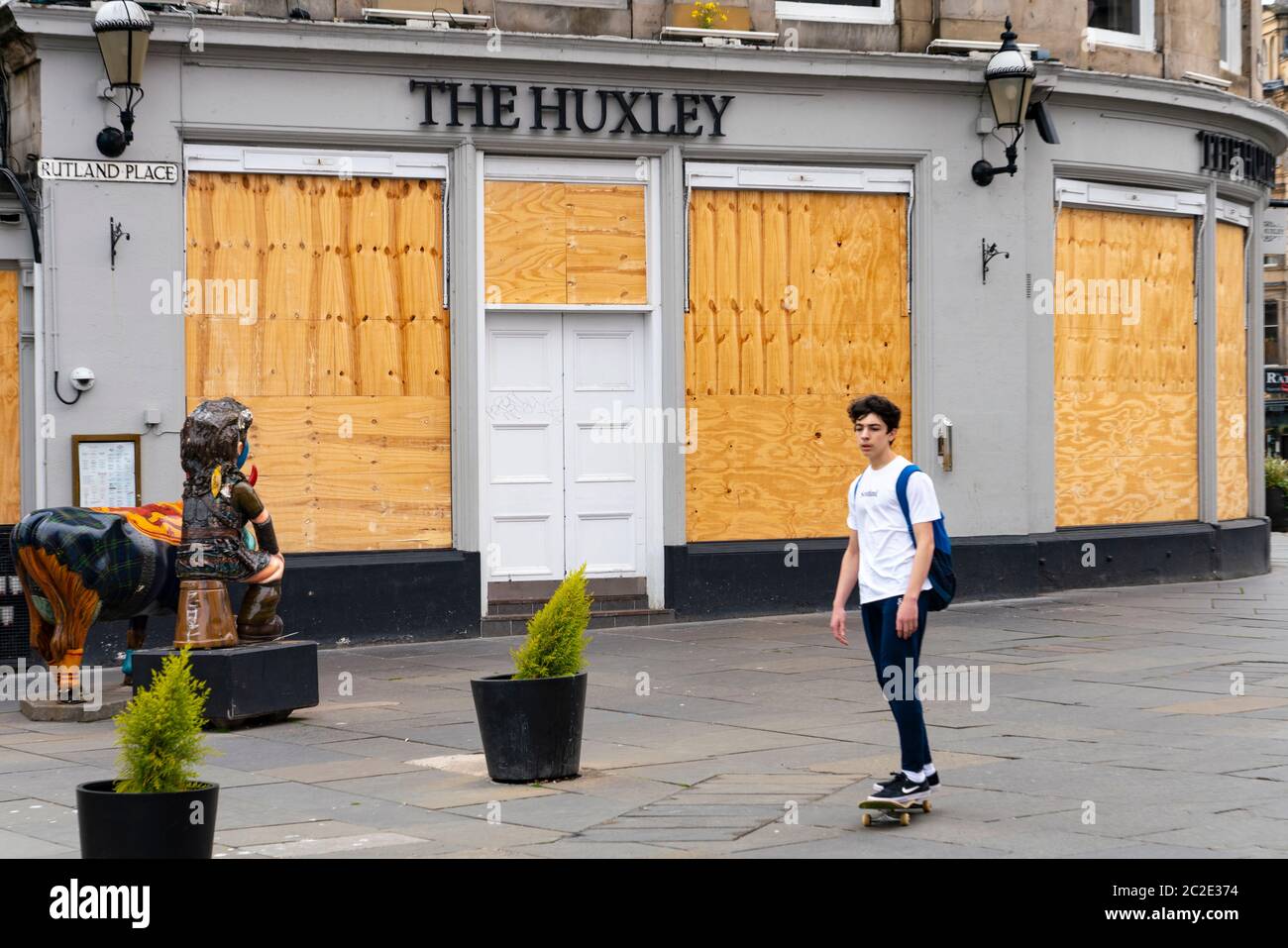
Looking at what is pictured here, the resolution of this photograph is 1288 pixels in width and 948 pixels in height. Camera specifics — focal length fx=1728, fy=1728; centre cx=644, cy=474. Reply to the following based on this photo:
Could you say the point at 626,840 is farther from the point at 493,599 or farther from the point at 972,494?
the point at 972,494

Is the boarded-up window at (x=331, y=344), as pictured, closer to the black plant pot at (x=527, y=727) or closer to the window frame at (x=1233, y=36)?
the black plant pot at (x=527, y=727)

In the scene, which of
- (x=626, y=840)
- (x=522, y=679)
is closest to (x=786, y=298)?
(x=522, y=679)

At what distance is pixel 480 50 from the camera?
14.8 meters

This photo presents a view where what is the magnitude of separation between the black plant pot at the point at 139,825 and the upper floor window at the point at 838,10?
11.8 metres

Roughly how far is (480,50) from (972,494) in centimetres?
625

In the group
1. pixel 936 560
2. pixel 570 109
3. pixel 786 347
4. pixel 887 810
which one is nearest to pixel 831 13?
pixel 570 109

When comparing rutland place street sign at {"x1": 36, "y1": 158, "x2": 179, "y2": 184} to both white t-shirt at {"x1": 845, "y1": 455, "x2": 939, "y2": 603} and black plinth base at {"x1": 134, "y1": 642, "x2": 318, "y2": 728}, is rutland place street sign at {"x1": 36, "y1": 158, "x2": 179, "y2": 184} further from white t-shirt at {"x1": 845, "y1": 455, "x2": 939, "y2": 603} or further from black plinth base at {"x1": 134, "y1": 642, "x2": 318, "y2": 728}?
white t-shirt at {"x1": 845, "y1": 455, "x2": 939, "y2": 603}

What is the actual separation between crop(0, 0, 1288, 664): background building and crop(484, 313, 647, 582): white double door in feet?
0.10

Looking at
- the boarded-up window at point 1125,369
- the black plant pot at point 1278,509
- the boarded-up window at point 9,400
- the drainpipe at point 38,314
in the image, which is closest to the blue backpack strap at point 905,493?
the drainpipe at point 38,314

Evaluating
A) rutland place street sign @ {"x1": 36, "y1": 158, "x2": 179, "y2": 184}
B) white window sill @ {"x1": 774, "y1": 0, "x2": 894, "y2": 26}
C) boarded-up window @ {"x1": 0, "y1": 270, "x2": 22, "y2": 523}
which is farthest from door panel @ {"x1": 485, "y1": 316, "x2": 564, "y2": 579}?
boarded-up window @ {"x1": 0, "y1": 270, "x2": 22, "y2": 523}

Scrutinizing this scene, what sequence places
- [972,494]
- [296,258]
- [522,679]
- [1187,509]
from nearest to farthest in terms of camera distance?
[522,679] → [296,258] → [972,494] → [1187,509]

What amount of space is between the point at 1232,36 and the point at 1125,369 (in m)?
4.61

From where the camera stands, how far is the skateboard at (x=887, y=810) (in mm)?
7332

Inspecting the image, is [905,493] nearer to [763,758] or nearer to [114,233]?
[763,758]
